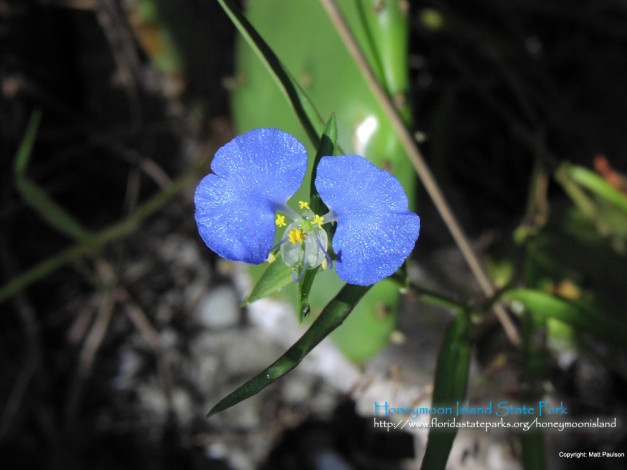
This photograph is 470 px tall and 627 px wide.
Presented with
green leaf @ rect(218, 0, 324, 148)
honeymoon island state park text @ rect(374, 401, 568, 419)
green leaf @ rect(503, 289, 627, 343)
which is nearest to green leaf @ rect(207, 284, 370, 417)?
green leaf @ rect(218, 0, 324, 148)

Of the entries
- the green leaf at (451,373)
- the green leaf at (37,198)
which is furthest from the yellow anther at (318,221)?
the green leaf at (37,198)

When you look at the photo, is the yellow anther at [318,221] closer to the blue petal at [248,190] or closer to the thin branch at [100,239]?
the blue petal at [248,190]

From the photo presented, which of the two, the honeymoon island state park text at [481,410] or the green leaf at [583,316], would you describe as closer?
the green leaf at [583,316]

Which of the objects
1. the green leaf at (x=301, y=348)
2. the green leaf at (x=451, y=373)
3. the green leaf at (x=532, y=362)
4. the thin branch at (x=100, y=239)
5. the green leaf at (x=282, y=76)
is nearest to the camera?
the green leaf at (x=301, y=348)

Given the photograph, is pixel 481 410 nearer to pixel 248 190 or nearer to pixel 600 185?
pixel 600 185

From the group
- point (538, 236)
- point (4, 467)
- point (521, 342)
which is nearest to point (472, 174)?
point (538, 236)

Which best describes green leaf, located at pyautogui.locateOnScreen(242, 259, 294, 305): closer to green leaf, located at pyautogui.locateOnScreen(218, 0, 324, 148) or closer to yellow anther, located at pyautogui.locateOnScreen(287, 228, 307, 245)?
yellow anther, located at pyautogui.locateOnScreen(287, 228, 307, 245)

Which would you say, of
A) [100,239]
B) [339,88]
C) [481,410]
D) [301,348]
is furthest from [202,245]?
[301,348]

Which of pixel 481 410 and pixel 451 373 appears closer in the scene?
pixel 451 373
